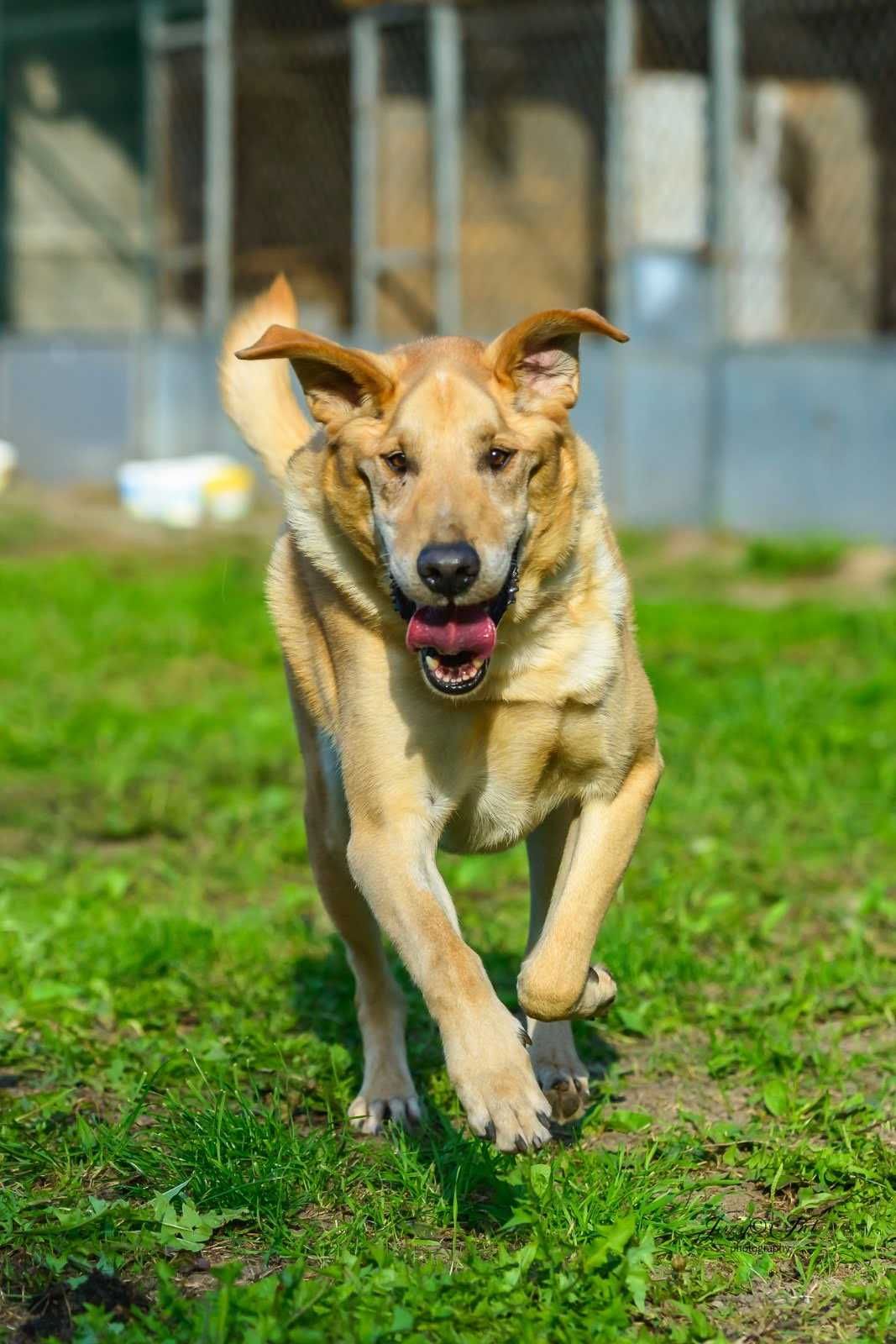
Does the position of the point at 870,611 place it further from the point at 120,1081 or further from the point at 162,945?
the point at 120,1081

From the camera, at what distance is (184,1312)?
2.65 m

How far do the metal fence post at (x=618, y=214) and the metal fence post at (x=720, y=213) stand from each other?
49 centimetres

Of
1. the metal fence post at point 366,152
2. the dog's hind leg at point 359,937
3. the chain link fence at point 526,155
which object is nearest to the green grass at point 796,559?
the chain link fence at point 526,155

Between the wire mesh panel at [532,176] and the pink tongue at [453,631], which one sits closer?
the pink tongue at [453,631]

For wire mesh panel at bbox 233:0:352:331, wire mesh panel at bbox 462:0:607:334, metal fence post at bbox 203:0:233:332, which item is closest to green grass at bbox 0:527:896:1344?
wire mesh panel at bbox 462:0:607:334

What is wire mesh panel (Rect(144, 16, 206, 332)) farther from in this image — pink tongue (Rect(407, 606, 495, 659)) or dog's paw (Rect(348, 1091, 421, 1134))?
pink tongue (Rect(407, 606, 495, 659))

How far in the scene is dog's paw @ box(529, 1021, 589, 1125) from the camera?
11.2ft

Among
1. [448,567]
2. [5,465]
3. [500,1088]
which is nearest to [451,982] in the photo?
[500,1088]

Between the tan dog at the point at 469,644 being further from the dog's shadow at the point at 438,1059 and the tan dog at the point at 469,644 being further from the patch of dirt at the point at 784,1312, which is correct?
the patch of dirt at the point at 784,1312

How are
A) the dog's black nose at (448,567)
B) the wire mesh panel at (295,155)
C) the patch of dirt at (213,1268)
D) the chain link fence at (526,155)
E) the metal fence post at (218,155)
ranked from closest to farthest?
the patch of dirt at (213,1268)
the dog's black nose at (448,567)
the chain link fence at (526,155)
the metal fence post at (218,155)
the wire mesh panel at (295,155)

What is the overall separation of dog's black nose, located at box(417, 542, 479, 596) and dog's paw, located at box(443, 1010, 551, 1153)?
28.7 inches

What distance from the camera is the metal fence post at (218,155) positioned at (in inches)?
493

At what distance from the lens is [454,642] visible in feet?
10.2

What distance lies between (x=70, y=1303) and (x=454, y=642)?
4.06ft
